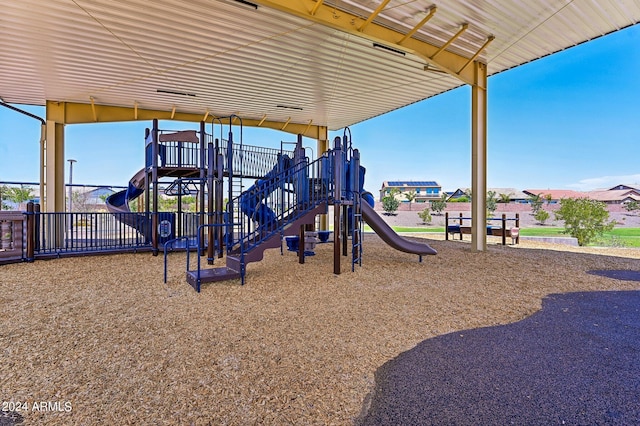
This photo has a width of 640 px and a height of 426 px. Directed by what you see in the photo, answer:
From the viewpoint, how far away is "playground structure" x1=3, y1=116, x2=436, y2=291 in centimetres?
652

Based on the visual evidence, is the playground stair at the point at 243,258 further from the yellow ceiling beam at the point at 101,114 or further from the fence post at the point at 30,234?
the yellow ceiling beam at the point at 101,114

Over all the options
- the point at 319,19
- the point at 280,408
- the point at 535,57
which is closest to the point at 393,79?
the point at 535,57

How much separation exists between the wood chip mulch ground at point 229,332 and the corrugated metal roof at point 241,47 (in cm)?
550

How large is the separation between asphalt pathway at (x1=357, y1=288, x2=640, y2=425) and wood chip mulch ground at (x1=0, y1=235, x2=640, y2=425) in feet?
0.79

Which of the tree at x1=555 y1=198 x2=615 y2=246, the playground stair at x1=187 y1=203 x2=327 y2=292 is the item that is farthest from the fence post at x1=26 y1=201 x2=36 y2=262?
the tree at x1=555 y1=198 x2=615 y2=246

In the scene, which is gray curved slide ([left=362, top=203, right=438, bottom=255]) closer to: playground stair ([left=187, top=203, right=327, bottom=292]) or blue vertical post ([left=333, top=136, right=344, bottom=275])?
blue vertical post ([left=333, top=136, right=344, bottom=275])

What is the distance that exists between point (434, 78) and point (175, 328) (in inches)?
421

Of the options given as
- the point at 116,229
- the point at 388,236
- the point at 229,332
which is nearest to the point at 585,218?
the point at 388,236

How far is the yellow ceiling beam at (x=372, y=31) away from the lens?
614cm

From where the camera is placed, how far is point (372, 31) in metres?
7.45

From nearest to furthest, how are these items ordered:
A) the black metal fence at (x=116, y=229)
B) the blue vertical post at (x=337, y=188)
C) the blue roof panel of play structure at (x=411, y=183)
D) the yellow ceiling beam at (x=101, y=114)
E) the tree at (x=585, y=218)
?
the blue vertical post at (x=337, y=188)
the black metal fence at (x=116, y=229)
the yellow ceiling beam at (x=101, y=114)
the tree at (x=585, y=218)
the blue roof panel of play structure at (x=411, y=183)

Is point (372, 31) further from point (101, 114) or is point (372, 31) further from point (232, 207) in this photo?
point (101, 114)

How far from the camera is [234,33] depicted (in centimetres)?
764

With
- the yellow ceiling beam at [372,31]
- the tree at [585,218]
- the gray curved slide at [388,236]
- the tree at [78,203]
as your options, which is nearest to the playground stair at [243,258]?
the gray curved slide at [388,236]
